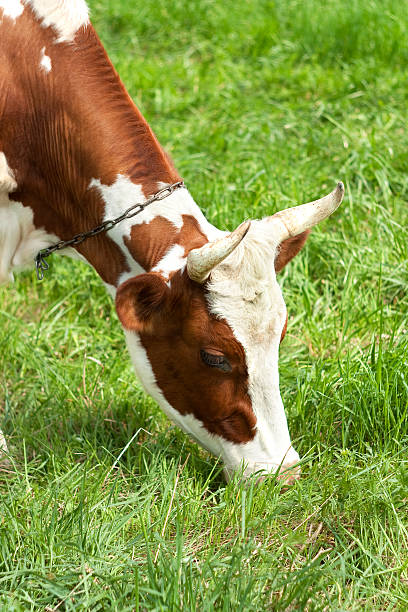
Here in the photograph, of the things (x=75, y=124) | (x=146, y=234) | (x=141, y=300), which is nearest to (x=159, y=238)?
(x=146, y=234)

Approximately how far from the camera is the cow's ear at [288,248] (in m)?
3.50

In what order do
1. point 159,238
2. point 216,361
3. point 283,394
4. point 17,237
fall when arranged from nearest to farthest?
point 216,361
point 159,238
point 17,237
point 283,394

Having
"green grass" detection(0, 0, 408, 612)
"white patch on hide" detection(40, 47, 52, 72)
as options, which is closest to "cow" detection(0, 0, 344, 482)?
"white patch on hide" detection(40, 47, 52, 72)

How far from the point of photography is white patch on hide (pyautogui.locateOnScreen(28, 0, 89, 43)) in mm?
3631

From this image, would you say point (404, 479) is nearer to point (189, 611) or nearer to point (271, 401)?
point (271, 401)

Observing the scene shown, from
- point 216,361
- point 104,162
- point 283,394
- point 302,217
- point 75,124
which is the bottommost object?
point 283,394

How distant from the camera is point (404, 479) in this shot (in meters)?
3.48

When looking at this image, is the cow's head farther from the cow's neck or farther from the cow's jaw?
the cow's neck

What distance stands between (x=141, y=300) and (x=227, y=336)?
0.36 metres

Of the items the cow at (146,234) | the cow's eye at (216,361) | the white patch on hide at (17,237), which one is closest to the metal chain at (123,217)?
the cow at (146,234)

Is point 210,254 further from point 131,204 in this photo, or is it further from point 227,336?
point 131,204

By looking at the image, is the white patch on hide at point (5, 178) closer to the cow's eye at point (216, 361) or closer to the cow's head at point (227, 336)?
the cow's head at point (227, 336)

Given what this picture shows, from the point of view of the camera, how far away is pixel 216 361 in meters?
3.29

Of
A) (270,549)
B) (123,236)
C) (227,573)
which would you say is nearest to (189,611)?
(227,573)
